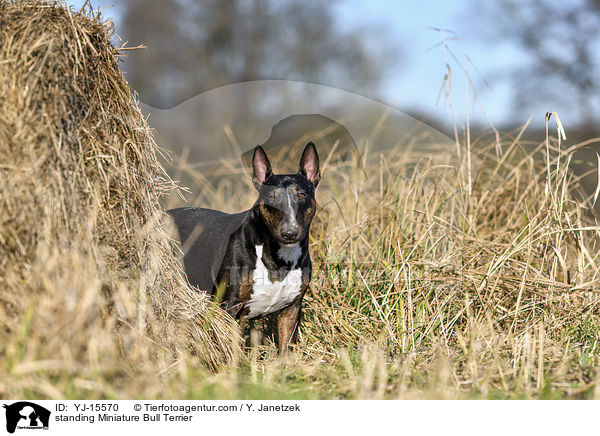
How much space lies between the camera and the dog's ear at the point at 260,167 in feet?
12.0

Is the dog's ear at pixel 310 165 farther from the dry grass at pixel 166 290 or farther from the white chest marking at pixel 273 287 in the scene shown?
the dry grass at pixel 166 290

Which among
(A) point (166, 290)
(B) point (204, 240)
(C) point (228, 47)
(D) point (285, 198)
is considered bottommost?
(A) point (166, 290)

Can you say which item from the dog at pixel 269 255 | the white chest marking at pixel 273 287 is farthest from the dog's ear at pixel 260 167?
the white chest marking at pixel 273 287

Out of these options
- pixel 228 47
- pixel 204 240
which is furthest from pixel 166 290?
pixel 228 47

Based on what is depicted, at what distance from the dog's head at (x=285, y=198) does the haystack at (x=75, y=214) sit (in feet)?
2.29

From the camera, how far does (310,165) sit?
3805mm

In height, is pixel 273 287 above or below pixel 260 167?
below

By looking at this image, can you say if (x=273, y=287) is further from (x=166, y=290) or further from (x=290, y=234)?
(x=166, y=290)

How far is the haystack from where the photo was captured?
7.19 feet

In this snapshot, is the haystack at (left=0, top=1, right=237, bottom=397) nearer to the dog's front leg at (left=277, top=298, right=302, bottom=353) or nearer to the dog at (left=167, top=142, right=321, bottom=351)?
the dog at (left=167, top=142, right=321, bottom=351)

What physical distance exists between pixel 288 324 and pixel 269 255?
22.0 inches

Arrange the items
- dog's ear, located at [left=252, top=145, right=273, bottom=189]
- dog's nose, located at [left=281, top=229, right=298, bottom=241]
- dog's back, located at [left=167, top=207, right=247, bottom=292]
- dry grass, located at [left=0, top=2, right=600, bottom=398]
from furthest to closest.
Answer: dog's back, located at [left=167, top=207, right=247, bottom=292] → dog's ear, located at [left=252, top=145, right=273, bottom=189] → dog's nose, located at [left=281, top=229, right=298, bottom=241] → dry grass, located at [left=0, top=2, right=600, bottom=398]

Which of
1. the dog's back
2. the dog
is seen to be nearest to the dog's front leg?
the dog
